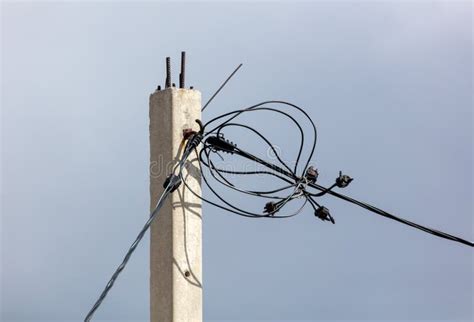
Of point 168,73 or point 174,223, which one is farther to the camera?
point 168,73

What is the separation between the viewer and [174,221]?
5957 millimetres

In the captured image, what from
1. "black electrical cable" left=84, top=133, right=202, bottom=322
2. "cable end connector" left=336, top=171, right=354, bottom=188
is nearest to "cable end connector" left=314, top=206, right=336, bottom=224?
"cable end connector" left=336, top=171, right=354, bottom=188

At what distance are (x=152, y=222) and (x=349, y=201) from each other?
60.9 inches

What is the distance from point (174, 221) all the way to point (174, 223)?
0.01m

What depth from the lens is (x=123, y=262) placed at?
5504mm

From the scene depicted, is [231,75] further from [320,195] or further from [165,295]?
[165,295]

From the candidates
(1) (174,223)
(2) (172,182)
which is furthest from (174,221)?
(2) (172,182)

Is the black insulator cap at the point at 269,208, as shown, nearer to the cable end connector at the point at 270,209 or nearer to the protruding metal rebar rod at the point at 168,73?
the cable end connector at the point at 270,209

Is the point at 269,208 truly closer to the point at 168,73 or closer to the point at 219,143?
the point at 219,143

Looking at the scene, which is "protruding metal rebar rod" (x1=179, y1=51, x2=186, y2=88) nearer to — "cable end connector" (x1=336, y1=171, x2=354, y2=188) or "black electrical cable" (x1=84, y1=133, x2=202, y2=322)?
"black electrical cable" (x1=84, y1=133, x2=202, y2=322)

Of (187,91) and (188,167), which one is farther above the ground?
(187,91)

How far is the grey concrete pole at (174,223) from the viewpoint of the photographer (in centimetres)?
591

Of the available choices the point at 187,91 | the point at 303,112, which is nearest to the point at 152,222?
the point at 187,91

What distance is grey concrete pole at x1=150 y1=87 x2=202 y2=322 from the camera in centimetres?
591
